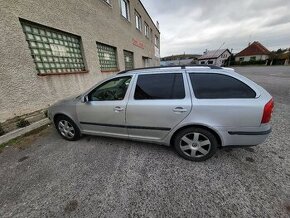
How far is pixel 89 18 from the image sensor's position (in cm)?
689

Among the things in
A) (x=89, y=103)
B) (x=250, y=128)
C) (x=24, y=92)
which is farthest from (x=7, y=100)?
(x=250, y=128)

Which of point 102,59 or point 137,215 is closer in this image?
point 137,215

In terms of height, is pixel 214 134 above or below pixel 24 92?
below

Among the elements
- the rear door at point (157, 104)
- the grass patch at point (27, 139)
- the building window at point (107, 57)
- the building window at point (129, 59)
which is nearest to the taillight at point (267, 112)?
the rear door at point (157, 104)

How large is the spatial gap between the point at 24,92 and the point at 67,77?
1.70 meters

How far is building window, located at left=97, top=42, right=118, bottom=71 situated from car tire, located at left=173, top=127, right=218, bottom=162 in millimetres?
7034

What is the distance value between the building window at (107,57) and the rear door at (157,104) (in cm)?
637

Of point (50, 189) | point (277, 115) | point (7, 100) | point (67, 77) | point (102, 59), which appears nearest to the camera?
point (50, 189)

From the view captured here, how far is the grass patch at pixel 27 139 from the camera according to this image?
11.3ft

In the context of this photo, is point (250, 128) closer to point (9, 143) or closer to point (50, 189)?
point (50, 189)

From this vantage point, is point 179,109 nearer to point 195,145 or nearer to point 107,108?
point 195,145

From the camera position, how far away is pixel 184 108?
7.73 ft

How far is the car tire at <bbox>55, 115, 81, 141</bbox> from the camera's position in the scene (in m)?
3.37

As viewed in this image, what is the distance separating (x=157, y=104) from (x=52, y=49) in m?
4.83
